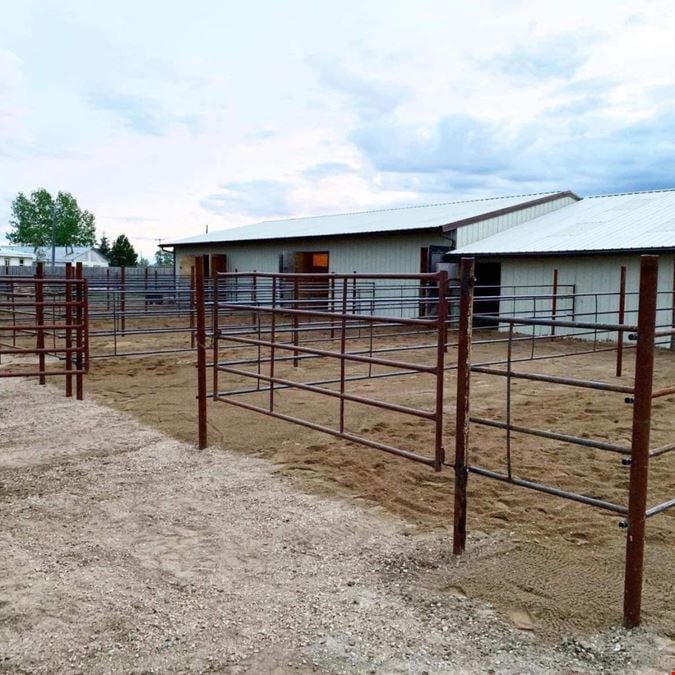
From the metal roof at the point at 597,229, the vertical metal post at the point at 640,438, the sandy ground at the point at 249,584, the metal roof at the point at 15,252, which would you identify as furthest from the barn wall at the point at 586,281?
the metal roof at the point at 15,252

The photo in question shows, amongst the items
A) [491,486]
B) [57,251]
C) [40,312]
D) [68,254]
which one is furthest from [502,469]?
[57,251]

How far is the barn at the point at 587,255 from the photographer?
41.1ft

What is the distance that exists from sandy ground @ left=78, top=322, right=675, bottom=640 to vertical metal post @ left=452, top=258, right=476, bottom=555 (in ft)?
0.49

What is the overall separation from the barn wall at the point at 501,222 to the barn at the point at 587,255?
0.18 m

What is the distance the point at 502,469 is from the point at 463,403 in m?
1.54

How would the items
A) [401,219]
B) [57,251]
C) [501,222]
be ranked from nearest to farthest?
[501,222]
[401,219]
[57,251]

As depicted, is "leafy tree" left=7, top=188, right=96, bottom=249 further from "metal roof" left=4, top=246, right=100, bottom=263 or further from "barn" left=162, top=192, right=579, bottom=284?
"barn" left=162, top=192, right=579, bottom=284

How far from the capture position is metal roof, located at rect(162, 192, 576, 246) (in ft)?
58.3

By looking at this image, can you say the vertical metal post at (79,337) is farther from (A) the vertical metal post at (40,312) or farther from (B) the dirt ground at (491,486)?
(A) the vertical metal post at (40,312)

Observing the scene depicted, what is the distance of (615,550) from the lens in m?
3.35

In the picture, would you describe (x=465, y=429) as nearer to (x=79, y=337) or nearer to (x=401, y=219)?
(x=79, y=337)

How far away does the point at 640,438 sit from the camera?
8.70 ft

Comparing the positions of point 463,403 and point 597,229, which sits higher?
point 597,229

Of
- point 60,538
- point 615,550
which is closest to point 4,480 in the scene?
point 60,538
